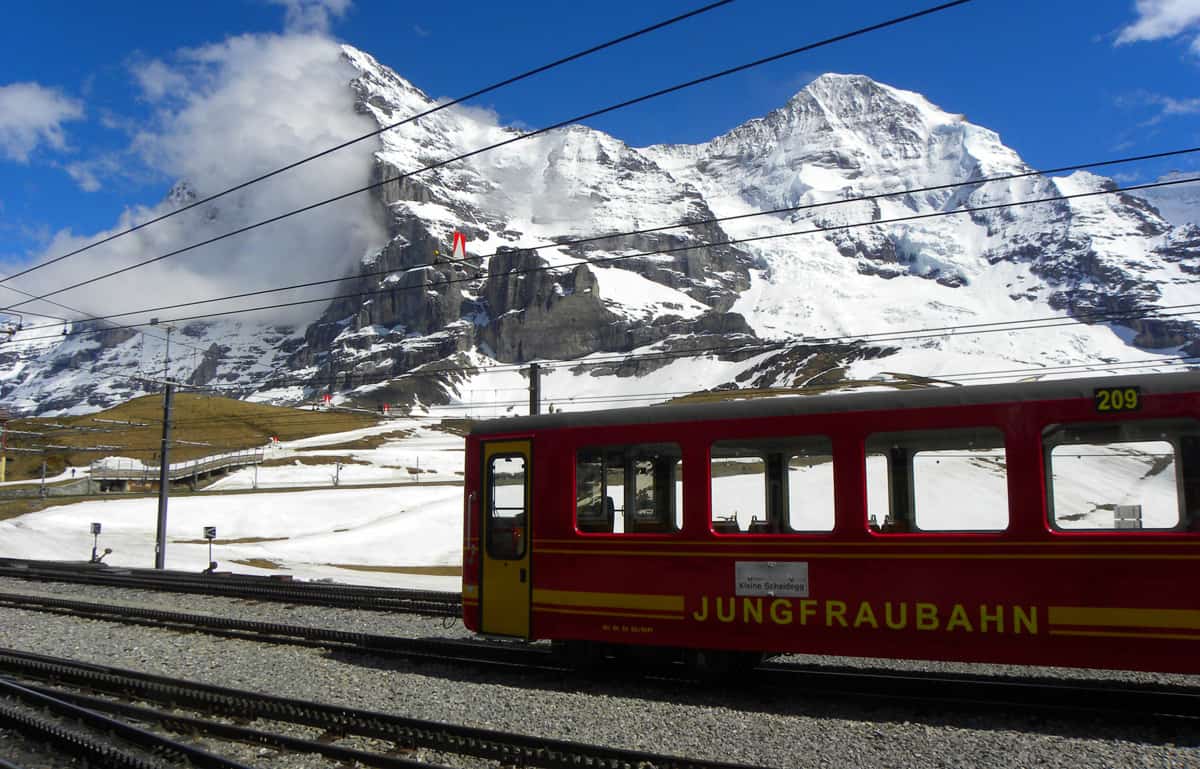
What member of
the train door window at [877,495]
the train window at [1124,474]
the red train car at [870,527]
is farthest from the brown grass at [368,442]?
the train window at [1124,474]

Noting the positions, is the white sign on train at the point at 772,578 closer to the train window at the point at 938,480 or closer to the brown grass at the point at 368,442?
the train window at the point at 938,480

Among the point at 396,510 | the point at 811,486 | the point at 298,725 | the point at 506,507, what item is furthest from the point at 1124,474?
the point at 396,510

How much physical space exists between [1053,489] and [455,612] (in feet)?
43.0

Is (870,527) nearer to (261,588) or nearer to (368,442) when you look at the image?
(261,588)

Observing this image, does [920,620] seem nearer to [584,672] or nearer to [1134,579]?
[1134,579]

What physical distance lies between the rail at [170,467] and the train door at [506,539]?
239 feet

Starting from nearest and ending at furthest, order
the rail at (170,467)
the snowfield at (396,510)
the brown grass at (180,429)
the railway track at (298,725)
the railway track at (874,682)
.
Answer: the railway track at (298,725), the snowfield at (396,510), the railway track at (874,682), the rail at (170,467), the brown grass at (180,429)

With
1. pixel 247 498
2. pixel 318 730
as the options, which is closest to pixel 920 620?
pixel 318 730

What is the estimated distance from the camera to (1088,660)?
994 cm

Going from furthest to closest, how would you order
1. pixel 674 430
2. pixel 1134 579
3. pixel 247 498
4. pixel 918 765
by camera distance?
pixel 247 498 < pixel 674 430 < pixel 1134 579 < pixel 918 765

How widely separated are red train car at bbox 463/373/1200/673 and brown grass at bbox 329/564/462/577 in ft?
91.7

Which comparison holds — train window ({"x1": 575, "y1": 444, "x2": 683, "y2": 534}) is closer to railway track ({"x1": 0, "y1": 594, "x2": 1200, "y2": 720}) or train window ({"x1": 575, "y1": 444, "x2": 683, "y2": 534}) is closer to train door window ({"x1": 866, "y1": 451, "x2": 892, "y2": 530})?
railway track ({"x1": 0, "y1": 594, "x2": 1200, "y2": 720})

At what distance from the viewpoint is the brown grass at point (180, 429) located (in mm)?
100375

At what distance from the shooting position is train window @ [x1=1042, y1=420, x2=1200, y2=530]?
32.0ft
